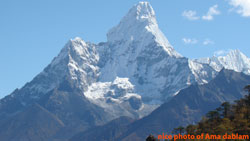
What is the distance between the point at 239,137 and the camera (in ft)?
543

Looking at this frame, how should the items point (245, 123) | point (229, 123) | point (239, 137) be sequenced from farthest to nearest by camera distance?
1. point (229, 123)
2. point (245, 123)
3. point (239, 137)

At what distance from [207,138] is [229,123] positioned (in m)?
26.4

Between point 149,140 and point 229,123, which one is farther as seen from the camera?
point 229,123

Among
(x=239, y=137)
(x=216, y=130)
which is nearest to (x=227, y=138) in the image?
(x=239, y=137)

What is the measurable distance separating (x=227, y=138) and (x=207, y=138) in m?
8.03

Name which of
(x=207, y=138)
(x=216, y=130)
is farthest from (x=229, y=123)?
(x=207, y=138)

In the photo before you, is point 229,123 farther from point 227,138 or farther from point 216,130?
point 227,138

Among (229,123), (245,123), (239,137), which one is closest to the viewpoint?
(239,137)

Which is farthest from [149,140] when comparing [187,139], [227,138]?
[227,138]

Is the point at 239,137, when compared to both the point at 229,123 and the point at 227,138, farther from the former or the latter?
the point at 229,123

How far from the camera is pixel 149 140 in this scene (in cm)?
18662

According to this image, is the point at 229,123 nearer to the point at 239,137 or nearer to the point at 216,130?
the point at 216,130

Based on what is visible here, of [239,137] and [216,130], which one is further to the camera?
[216,130]

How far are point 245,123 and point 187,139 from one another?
778 inches
